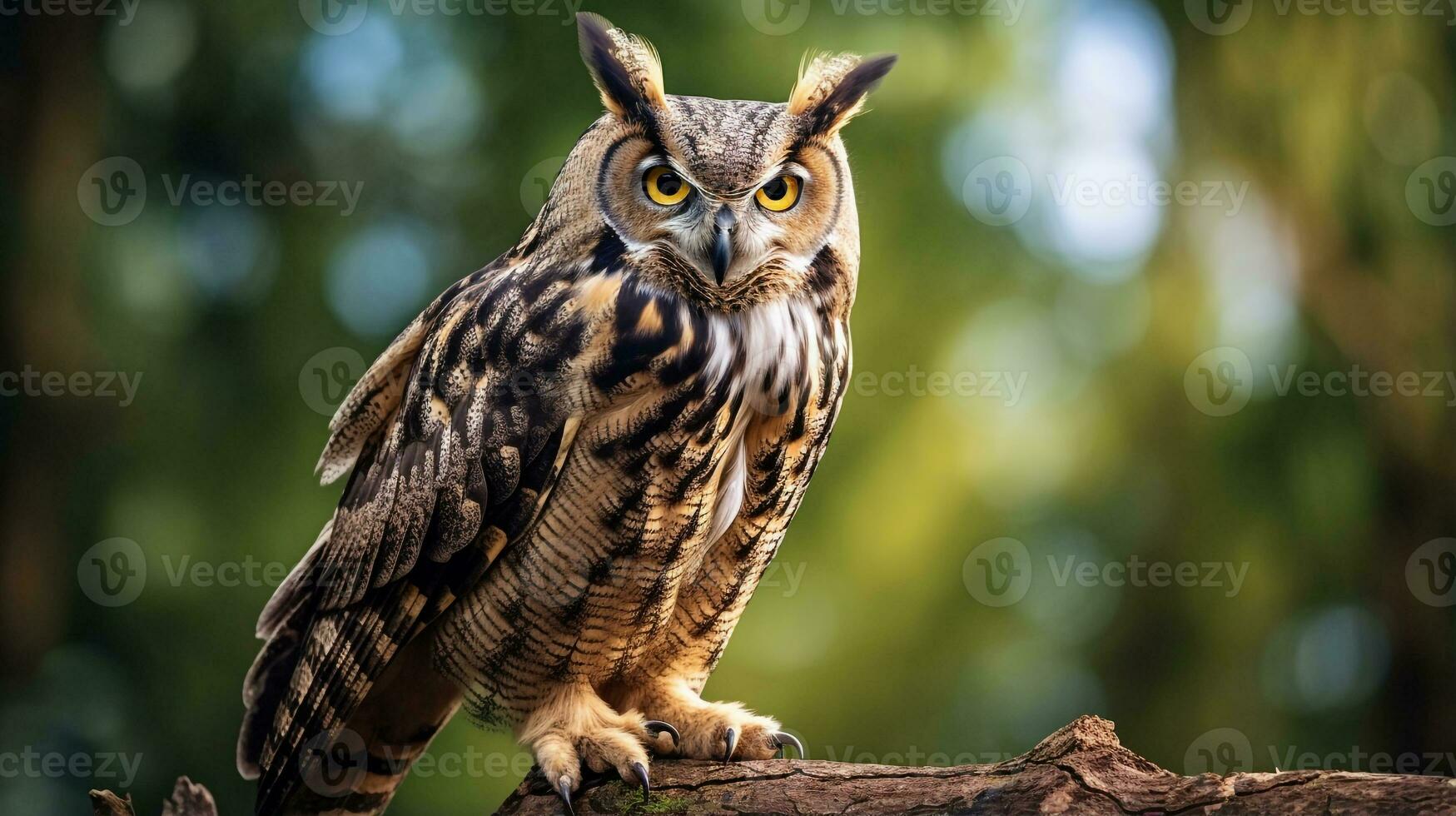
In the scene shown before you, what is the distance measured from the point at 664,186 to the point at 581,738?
0.97 metres

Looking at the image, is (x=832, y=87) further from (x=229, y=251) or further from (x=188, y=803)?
(x=229, y=251)

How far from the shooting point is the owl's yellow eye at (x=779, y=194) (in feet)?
6.07

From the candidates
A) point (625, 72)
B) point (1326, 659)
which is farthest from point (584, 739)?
point (1326, 659)

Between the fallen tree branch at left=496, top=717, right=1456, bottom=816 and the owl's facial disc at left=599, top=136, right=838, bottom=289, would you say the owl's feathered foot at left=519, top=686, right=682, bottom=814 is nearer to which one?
the fallen tree branch at left=496, top=717, right=1456, bottom=816

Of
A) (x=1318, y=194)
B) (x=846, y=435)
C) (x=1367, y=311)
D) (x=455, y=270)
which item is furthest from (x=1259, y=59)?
(x=455, y=270)

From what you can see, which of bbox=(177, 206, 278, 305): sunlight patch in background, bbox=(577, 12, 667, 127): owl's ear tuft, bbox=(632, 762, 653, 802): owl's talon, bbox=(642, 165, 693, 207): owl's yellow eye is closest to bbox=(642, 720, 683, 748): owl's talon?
bbox=(632, 762, 653, 802): owl's talon

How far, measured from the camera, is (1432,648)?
393 cm

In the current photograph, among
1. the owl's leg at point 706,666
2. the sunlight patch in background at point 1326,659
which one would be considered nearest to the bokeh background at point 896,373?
the sunlight patch in background at point 1326,659

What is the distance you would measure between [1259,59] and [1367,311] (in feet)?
3.36

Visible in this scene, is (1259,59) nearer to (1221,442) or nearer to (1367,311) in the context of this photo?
(1367,311)

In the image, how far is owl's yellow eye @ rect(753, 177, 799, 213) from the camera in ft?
6.07

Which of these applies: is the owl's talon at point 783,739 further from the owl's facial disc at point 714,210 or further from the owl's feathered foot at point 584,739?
the owl's facial disc at point 714,210

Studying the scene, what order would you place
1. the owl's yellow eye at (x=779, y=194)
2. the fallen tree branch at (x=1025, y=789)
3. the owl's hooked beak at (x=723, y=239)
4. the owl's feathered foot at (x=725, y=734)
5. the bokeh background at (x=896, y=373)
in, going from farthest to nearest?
the bokeh background at (x=896, y=373), the owl's feathered foot at (x=725, y=734), the owl's yellow eye at (x=779, y=194), the owl's hooked beak at (x=723, y=239), the fallen tree branch at (x=1025, y=789)

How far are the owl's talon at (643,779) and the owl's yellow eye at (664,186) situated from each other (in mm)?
940
